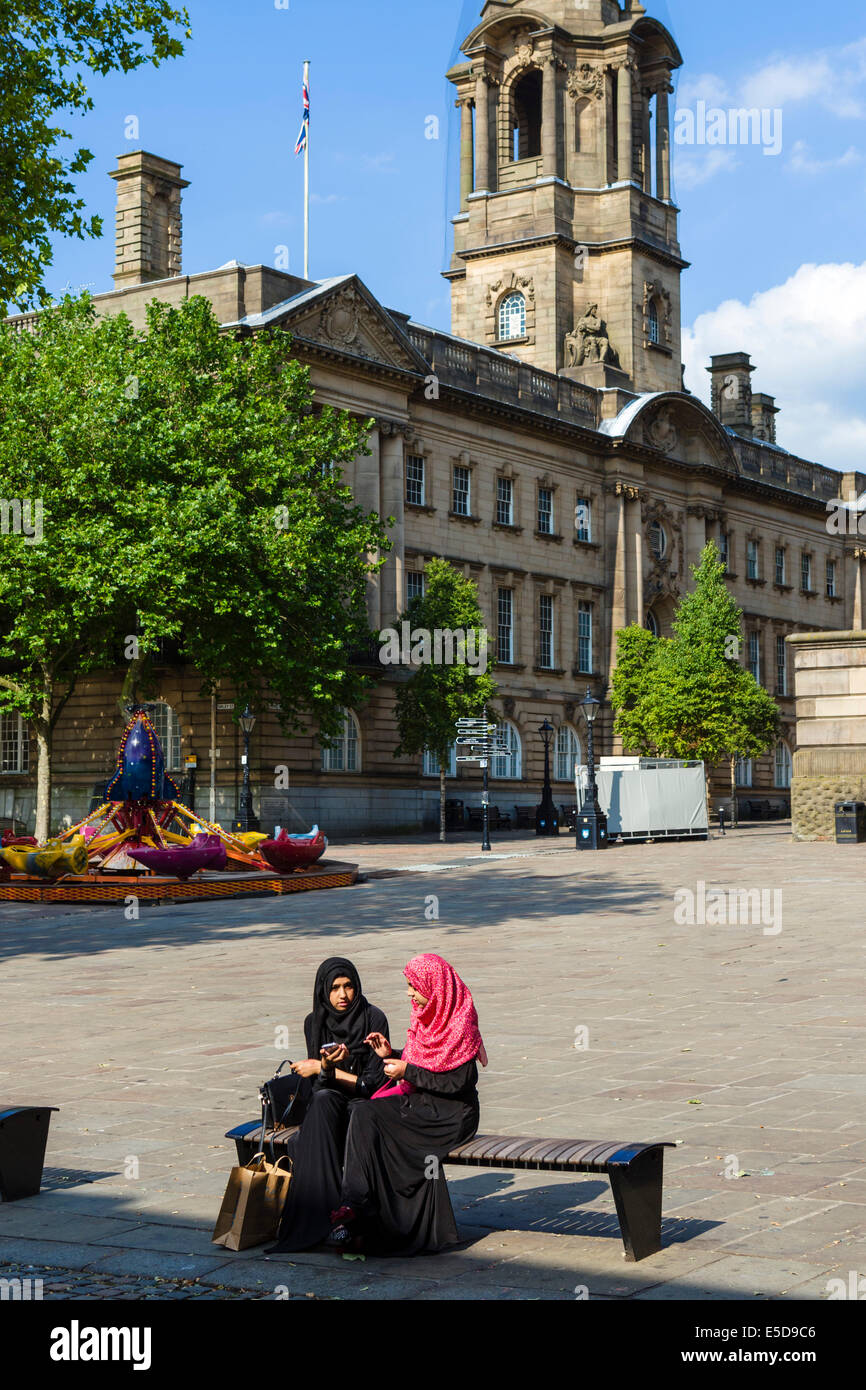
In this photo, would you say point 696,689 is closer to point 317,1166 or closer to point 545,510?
point 545,510

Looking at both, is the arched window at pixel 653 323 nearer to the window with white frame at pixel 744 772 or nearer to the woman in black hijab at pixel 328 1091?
the window with white frame at pixel 744 772

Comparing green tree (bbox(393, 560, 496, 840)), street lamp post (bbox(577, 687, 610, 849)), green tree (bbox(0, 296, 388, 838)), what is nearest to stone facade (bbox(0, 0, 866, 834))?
green tree (bbox(393, 560, 496, 840))

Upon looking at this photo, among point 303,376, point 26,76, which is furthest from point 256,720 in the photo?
point 26,76

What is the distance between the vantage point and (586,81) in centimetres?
6481

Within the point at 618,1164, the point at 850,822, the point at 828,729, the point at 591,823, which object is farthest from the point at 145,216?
the point at 618,1164

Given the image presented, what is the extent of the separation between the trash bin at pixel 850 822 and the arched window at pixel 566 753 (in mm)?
22348

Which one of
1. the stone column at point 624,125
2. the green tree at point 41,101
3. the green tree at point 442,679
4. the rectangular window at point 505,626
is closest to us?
the green tree at point 41,101

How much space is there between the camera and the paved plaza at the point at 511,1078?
6426 millimetres

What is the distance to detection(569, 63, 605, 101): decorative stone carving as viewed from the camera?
212 feet

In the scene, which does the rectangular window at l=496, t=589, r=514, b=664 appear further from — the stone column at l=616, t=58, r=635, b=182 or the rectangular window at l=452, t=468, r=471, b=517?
the stone column at l=616, t=58, r=635, b=182

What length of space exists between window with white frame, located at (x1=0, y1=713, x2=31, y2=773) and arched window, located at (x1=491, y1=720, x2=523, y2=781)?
14.7 meters

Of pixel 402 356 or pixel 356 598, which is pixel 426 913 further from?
pixel 402 356

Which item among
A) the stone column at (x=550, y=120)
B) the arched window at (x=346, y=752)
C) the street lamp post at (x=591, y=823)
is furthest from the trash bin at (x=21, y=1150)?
the stone column at (x=550, y=120)

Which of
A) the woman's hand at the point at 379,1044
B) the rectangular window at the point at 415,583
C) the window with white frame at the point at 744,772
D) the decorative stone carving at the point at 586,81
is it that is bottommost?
the woman's hand at the point at 379,1044
